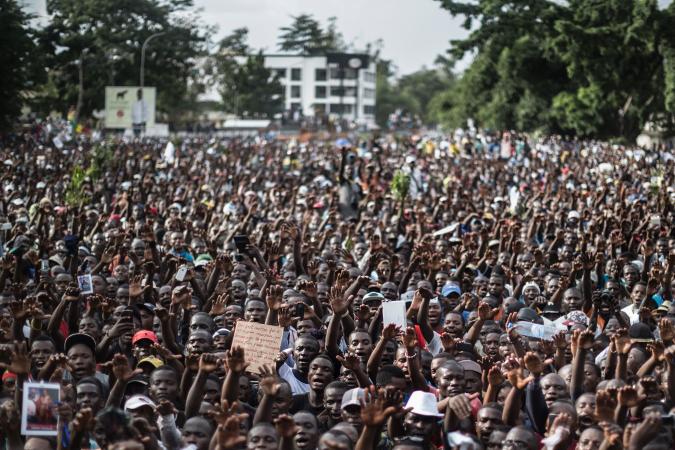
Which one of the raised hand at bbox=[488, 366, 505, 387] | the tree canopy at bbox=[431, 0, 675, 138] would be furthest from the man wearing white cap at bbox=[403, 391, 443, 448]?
the tree canopy at bbox=[431, 0, 675, 138]

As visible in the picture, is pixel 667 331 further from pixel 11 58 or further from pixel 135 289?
pixel 11 58

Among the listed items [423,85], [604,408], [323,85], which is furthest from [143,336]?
[423,85]

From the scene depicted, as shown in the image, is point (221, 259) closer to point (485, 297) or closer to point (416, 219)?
point (485, 297)

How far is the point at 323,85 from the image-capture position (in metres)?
110

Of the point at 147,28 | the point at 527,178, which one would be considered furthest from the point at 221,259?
the point at 147,28

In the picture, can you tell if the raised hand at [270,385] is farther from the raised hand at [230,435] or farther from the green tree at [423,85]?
the green tree at [423,85]

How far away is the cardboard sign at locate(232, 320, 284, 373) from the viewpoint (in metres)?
6.62

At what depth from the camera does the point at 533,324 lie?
7.45 metres

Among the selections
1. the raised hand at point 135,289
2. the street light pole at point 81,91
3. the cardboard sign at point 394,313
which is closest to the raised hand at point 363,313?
the cardboard sign at point 394,313

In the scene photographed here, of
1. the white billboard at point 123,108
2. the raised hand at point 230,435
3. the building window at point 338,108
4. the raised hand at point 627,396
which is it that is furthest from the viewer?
the building window at point 338,108

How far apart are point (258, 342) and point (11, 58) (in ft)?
88.1

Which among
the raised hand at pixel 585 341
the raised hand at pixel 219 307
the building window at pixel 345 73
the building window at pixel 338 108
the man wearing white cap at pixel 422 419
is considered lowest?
the man wearing white cap at pixel 422 419

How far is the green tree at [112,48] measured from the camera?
46219mm

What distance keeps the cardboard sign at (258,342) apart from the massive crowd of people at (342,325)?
0.21 ft
